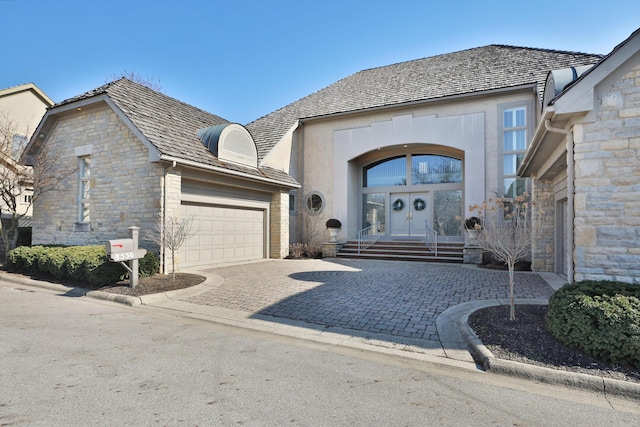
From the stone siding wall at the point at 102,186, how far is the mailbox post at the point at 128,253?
1688 millimetres

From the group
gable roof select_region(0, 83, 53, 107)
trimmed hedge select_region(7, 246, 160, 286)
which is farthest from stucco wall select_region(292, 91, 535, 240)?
gable roof select_region(0, 83, 53, 107)

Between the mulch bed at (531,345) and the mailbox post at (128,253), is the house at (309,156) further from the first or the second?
the mulch bed at (531,345)

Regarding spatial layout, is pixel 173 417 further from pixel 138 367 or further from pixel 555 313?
pixel 555 313

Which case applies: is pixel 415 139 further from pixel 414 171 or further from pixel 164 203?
pixel 164 203

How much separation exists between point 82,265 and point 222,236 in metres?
4.68

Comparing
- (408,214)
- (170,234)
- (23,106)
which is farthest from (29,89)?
(408,214)

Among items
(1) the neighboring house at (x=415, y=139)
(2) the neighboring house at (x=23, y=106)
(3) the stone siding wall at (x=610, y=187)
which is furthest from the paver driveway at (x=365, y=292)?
(2) the neighboring house at (x=23, y=106)

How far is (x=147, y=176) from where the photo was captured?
32.9 ft

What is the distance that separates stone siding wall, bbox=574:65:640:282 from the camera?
17.1 feet

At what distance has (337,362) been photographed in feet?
13.9

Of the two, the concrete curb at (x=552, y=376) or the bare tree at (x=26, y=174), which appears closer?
the concrete curb at (x=552, y=376)

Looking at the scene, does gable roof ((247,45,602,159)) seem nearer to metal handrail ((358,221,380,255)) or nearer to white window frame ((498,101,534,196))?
white window frame ((498,101,534,196))

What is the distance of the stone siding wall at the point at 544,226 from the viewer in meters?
10.9

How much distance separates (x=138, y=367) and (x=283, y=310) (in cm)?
288
